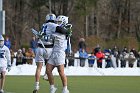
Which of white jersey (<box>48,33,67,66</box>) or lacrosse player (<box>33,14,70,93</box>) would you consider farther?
lacrosse player (<box>33,14,70,93</box>)

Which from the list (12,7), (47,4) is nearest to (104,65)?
(47,4)

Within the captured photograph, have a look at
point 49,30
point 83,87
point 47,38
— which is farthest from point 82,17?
point 49,30

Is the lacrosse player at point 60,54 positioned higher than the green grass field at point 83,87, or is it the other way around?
the lacrosse player at point 60,54

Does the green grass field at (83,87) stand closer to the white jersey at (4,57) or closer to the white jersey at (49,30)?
the white jersey at (4,57)

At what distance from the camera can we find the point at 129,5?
67.9m

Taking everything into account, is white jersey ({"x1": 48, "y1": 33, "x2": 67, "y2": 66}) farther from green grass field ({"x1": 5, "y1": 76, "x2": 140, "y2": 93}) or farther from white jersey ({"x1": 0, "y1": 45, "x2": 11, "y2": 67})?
green grass field ({"x1": 5, "y1": 76, "x2": 140, "y2": 93})

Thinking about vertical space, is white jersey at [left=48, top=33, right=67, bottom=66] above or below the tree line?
below

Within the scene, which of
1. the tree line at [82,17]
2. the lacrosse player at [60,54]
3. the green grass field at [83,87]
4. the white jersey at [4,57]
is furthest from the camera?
the tree line at [82,17]

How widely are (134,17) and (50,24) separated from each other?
54.7 m

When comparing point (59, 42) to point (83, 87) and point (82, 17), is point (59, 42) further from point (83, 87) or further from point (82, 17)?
point (82, 17)

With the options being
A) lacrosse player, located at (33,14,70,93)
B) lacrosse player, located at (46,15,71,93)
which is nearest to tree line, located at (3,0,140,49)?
lacrosse player, located at (33,14,70,93)

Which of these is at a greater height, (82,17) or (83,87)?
(82,17)

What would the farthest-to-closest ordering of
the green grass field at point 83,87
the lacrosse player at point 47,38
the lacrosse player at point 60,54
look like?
the green grass field at point 83,87 → the lacrosse player at point 47,38 → the lacrosse player at point 60,54

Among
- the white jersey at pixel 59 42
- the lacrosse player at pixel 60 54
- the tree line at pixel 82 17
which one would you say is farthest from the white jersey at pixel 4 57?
the tree line at pixel 82 17
